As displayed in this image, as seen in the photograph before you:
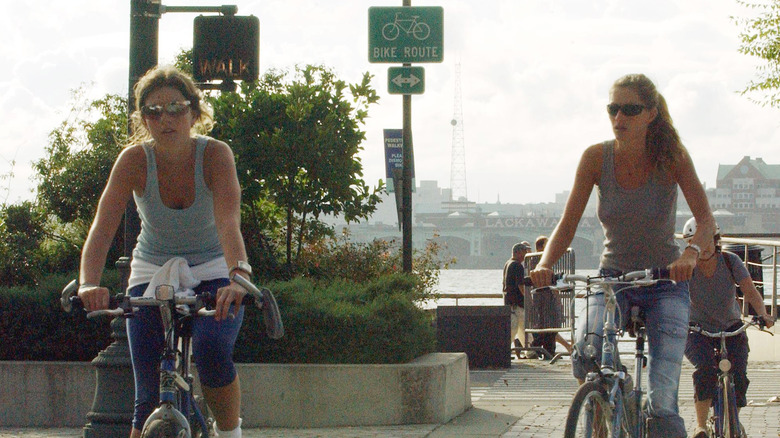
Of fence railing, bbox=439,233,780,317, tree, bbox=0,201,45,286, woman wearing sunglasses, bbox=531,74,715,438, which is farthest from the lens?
fence railing, bbox=439,233,780,317

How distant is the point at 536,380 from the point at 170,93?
9.35 meters

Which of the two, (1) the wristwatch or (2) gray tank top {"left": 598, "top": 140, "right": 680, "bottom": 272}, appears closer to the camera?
(1) the wristwatch

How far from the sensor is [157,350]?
15.1 ft

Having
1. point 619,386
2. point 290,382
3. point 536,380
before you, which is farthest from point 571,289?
point 536,380

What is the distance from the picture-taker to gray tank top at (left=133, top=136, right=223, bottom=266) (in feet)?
15.2

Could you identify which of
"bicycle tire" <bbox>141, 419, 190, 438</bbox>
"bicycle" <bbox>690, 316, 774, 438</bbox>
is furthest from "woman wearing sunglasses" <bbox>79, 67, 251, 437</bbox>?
"bicycle" <bbox>690, 316, 774, 438</bbox>

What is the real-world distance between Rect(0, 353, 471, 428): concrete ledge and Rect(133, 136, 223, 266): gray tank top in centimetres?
397

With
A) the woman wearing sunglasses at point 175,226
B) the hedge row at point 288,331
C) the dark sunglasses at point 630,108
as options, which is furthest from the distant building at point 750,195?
the woman wearing sunglasses at point 175,226

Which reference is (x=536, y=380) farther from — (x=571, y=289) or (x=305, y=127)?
(x=571, y=289)

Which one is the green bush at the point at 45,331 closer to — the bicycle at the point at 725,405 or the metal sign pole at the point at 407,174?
the bicycle at the point at 725,405

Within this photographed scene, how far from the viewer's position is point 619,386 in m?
5.06

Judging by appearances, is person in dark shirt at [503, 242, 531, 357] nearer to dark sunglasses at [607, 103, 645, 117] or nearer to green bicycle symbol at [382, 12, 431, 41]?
green bicycle symbol at [382, 12, 431, 41]

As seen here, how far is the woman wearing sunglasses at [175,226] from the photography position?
4.55m

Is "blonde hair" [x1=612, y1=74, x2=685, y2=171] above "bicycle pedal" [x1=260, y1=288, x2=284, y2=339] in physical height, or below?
above
